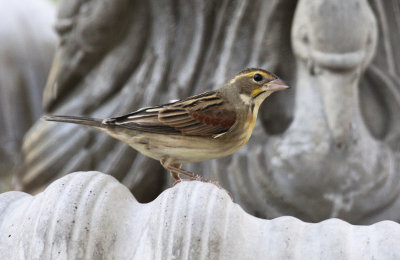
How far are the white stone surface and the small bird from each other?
0.17 meters

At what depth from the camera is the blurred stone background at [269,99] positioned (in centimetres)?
209

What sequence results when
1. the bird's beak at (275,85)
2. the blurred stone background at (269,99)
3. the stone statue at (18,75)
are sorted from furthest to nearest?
the stone statue at (18,75) → the blurred stone background at (269,99) → the bird's beak at (275,85)

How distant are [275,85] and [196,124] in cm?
21

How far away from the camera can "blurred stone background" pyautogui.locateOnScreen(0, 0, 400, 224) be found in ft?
6.86

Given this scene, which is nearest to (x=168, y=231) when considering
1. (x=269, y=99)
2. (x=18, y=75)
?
(x=269, y=99)

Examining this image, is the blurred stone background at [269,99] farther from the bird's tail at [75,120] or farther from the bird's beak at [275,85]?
the bird's tail at [75,120]

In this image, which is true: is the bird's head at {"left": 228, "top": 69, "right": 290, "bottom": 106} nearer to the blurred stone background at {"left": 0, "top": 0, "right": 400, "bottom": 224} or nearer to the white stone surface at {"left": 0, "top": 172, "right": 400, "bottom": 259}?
the white stone surface at {"left": 0, "top": 172, "right": 400, "bottom": 259}

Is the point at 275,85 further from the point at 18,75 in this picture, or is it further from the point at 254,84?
the point at 18,75

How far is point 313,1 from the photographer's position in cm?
206

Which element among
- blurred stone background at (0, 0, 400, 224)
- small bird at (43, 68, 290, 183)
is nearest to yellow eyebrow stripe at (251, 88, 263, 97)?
small bird at (43, 68, 290, 183)

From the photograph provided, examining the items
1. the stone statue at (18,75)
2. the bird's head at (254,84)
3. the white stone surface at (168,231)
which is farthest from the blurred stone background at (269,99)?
the stone statue at (18,75)

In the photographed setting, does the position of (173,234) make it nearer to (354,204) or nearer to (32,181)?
(354,204)

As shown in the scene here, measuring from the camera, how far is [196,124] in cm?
152

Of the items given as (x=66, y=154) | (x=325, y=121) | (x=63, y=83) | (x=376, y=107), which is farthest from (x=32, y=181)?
(x=376, y=107)
